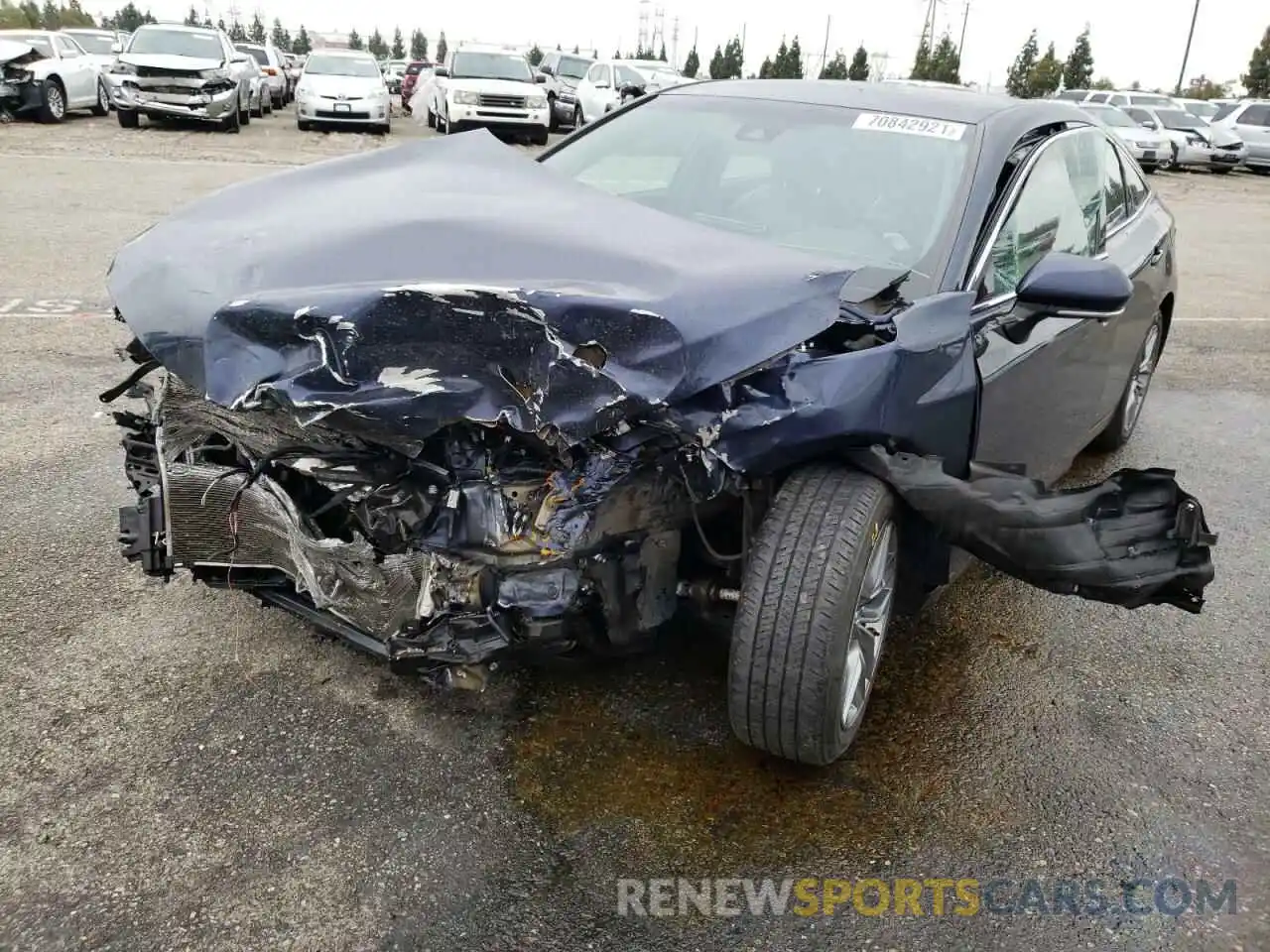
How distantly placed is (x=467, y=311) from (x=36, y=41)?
20862mm

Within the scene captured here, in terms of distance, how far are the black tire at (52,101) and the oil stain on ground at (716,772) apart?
19095 mm

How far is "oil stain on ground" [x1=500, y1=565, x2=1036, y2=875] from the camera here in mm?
2502

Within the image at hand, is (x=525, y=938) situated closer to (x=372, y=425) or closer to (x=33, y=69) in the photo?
(x=372, y=425)

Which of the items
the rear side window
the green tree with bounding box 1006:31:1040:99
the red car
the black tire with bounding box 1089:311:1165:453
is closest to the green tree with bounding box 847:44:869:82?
the green tree with bounding box 1006:31:1040:99

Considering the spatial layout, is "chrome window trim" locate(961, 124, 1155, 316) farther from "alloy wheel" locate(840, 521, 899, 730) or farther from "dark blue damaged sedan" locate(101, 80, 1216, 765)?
"alloy wheel" locate(840, 521, 899, 730)

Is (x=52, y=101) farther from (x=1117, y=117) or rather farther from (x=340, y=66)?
(x=1117, y=117)

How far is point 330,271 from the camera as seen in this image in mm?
2379

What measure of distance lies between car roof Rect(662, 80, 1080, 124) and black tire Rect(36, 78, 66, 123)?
17.8m

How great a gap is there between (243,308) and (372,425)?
0.38 metres

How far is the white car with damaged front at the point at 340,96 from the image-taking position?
1931 cm

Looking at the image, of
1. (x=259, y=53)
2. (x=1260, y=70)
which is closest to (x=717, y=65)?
(x=1260, y=70)

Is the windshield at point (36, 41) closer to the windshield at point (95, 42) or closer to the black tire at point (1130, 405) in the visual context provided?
the windshield at point (95, 42)

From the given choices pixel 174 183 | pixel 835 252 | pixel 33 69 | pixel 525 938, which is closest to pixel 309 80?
pixel 33 69

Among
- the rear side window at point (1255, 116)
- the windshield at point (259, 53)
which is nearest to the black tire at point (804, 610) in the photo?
the rear side window at point (1255, 116)
